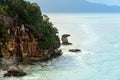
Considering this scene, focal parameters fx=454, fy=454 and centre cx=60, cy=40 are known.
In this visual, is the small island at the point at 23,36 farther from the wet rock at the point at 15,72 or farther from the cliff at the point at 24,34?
the wet rock at the point at 15,72

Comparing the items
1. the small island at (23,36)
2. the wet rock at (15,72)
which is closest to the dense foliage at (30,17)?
the small island at (23,36)

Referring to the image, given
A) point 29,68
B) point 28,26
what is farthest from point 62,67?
point 28,26

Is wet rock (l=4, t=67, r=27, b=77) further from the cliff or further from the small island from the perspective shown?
the cliff

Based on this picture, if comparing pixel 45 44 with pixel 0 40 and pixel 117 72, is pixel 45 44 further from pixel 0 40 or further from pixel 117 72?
pixel 117 72

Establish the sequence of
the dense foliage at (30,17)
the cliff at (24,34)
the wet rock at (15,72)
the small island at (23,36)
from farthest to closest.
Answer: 1. the dense foliage at (30,17)
2. the cliff at (24,34)
3. the small island at (23,36)
4. the wet rock at (15,72)

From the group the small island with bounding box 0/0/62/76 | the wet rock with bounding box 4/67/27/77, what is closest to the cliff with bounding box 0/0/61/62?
the small island with bounding box 0/0/62/76

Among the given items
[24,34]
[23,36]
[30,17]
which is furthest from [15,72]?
[30,17]

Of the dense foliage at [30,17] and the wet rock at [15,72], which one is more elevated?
the dense foliage at [30,17]
